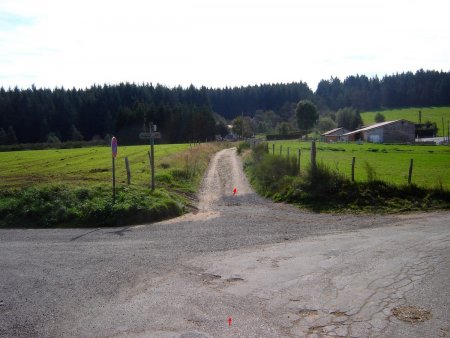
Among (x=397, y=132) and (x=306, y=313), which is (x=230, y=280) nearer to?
(x=306, y=313)

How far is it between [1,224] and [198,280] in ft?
32.8

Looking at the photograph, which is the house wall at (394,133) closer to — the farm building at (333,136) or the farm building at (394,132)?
the farm building at (394,132)

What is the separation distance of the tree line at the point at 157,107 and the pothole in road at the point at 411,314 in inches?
3769

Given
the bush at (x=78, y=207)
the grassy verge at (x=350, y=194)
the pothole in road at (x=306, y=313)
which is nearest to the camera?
the pothole in road at (x=306, y=313)

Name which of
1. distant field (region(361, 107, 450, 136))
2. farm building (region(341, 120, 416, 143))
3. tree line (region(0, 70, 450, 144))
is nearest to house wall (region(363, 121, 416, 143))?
farm building (region(341, 120, 416, 143))

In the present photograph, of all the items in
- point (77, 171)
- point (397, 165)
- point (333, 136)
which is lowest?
point (397, 165)

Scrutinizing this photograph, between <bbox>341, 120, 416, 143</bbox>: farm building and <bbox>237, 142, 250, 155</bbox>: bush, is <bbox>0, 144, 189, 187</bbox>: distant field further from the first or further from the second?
<bbox>341, 120, 416, 143</bbox>: farm building

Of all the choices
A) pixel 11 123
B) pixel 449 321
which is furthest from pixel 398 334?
pixel 11 123

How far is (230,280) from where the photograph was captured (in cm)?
858

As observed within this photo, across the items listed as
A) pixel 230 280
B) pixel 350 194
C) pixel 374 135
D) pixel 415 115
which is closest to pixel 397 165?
pixel 350 194

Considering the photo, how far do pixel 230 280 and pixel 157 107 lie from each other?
104m

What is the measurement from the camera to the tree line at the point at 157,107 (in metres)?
107

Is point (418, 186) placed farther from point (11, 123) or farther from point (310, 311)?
point (11, 123)

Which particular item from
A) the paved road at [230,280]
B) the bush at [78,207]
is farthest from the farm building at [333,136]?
the paved road at [230,280]
